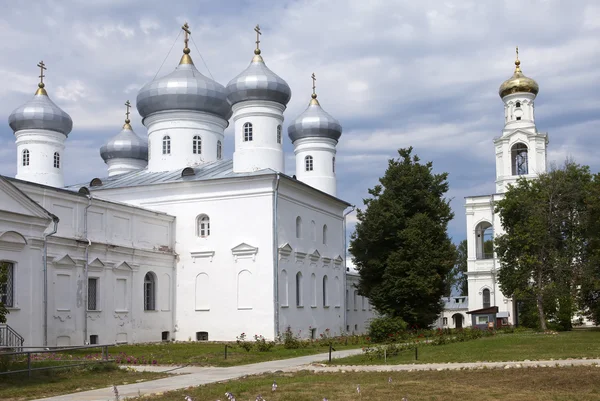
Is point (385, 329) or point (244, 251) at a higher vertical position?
point (244, 251)

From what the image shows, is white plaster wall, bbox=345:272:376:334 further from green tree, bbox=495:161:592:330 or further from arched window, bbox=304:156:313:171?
green tree, bbox=495:161:592:330

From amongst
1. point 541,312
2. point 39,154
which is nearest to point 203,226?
point 39,154

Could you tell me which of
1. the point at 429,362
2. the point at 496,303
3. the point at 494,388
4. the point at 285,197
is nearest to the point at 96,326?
the point at 285,197

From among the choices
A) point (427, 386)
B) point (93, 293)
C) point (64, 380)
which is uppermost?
point (93, 293)

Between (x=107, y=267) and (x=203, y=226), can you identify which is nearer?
(x=107, y=267)

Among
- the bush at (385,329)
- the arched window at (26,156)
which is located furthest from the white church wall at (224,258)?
the arched window at (26,156)

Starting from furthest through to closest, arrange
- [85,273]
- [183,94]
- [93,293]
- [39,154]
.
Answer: [39,154]
[183,94]
[93,293]
[85,273]

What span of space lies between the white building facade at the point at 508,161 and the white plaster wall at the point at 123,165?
961 inches

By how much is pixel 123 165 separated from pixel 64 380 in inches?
1243

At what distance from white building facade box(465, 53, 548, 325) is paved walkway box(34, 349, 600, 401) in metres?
35.9

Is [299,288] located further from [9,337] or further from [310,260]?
[9,337]

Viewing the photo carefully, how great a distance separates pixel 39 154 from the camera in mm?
39688

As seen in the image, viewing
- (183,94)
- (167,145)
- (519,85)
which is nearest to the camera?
(183,94)

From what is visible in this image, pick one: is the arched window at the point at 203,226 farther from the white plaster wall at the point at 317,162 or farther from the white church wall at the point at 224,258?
the white plaster wall at the point at 317,162
